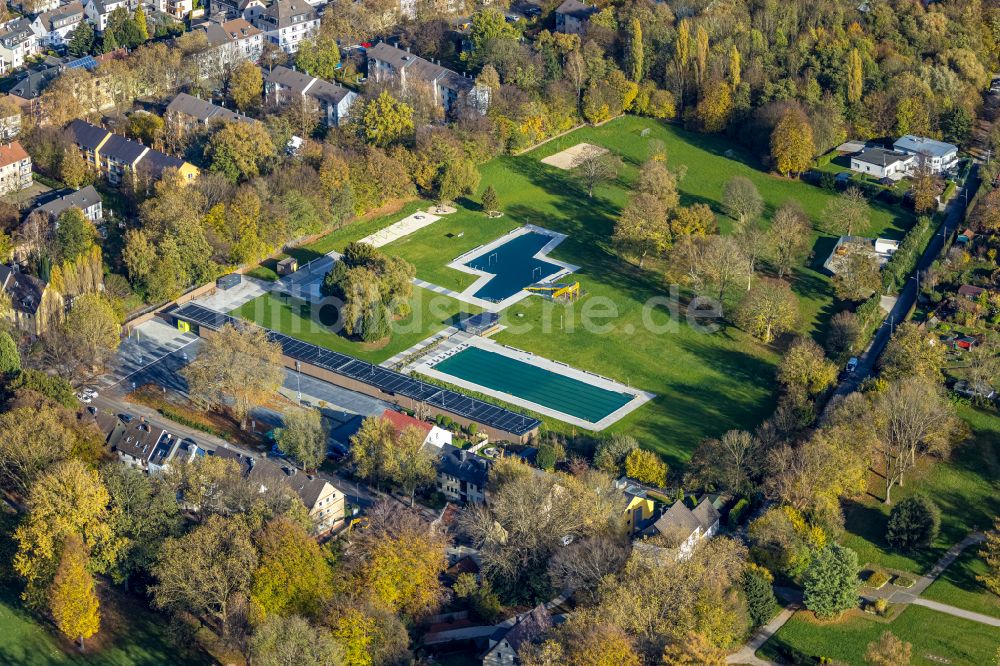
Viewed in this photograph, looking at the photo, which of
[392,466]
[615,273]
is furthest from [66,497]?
[615,273]

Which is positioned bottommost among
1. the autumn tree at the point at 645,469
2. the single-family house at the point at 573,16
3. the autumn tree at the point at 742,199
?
the autumn tree at the point at 645,469

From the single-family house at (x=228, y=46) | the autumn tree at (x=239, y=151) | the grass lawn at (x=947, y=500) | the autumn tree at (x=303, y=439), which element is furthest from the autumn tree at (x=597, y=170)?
the autumn tree at (x=303, y=439)

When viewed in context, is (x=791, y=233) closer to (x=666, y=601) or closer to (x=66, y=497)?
(x=666, y=601)

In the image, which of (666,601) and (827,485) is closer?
(666,601)

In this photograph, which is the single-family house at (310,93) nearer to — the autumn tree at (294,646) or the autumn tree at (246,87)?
the autumn tree at (246,87)

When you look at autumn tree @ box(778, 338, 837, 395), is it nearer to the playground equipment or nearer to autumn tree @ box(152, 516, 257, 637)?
the playground equipment

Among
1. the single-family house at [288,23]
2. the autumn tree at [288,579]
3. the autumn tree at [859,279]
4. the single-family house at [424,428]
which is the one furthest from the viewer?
the single-family house at [288,23]
